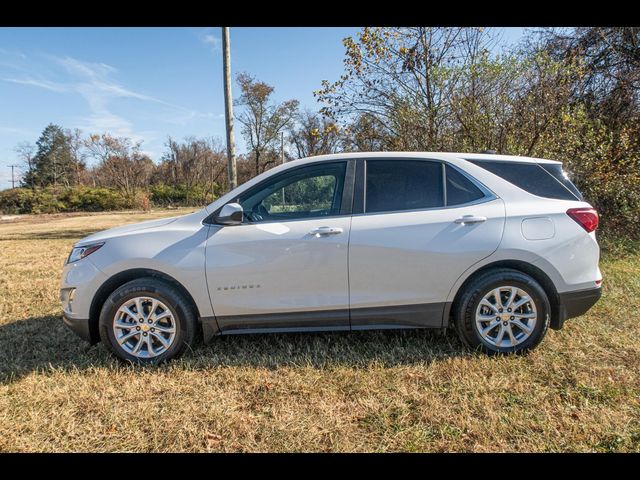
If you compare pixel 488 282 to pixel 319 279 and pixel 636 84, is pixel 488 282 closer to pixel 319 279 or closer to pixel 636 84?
pixel 319 279

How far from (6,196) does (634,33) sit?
3734cm

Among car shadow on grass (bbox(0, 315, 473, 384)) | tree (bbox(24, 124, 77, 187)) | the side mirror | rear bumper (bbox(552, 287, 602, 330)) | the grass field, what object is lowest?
the grass field

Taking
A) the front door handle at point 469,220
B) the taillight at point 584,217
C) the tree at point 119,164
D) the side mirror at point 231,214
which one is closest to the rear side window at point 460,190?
the front door handle at point 469,220

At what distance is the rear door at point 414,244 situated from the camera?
121 inches

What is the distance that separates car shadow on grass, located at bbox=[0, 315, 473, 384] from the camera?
316 cm

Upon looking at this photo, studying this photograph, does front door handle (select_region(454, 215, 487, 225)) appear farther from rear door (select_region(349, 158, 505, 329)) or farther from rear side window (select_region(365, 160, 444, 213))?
rear side window (select_region(365, 160, 444, 213))

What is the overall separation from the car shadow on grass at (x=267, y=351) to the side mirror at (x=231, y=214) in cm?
120

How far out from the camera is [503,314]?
3148 mm

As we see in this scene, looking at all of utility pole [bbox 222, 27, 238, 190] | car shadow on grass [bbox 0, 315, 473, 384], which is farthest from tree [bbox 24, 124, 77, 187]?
car shadow on grass [bbox 0, 315, 473, 384]

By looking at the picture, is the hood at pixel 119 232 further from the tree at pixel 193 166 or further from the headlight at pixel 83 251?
the tree at pixel 193 166

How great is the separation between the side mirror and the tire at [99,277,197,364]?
2.39 feet
